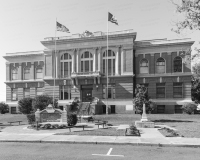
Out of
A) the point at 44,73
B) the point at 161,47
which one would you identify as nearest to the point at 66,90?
the point at 44,73

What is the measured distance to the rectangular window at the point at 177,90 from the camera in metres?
39.4

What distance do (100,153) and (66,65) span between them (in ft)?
112

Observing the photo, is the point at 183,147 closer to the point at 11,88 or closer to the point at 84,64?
the point at 84,64

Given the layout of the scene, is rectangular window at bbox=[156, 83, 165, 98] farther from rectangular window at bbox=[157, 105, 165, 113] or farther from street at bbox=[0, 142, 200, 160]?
street at bbox=[0, 142, 200, 160]

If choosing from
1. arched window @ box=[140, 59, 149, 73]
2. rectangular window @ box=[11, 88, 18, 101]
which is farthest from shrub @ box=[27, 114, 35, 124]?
rectangular window @ box=[11, 88, 18, 101]

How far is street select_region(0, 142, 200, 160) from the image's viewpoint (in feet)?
31.6

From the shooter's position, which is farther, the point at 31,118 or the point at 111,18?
the point at 111,18

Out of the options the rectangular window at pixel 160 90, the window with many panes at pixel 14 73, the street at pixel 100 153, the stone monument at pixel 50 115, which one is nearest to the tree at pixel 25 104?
the stone monument at pixel 50 115

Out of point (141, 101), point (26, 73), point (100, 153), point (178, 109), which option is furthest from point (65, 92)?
point (100, 153)

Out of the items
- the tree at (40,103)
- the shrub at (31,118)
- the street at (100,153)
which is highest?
the tree at (40,103)

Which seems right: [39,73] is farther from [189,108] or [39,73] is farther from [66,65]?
[189,108]

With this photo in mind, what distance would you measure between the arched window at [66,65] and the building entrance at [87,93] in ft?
14.9

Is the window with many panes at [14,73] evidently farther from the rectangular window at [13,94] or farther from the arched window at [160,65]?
the arched window at [160,65]

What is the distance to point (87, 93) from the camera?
1640 inches
